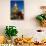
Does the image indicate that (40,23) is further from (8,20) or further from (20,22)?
(8,20)

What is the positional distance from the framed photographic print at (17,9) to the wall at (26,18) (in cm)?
5

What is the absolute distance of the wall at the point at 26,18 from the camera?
10.0 feet

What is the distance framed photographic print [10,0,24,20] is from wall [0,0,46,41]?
0.05 metres

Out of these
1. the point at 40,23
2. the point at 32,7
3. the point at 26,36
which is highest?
the point at 32,7

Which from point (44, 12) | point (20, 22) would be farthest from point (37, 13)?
point (20, 22)

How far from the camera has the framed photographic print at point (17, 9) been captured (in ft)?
10.0

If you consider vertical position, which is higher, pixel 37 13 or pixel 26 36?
pixel 37 13

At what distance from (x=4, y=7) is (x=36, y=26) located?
630 mm

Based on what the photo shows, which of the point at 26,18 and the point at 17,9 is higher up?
the point at 17,9

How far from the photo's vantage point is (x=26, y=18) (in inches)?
121

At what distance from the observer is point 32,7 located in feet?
10.0

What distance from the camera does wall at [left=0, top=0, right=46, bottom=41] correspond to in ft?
10.0

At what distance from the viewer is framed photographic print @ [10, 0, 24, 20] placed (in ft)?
10.0

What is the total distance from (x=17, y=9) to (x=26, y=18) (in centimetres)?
22
